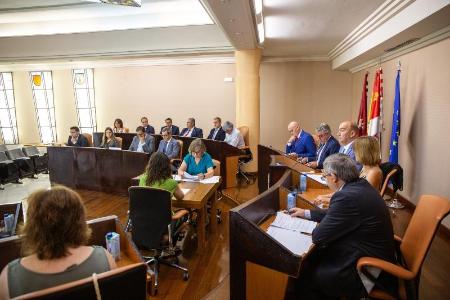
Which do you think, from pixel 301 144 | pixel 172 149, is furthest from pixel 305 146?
pixel 172 149

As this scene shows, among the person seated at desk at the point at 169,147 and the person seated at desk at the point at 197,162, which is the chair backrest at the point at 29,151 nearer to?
the person seated at desk at the point at 169,147

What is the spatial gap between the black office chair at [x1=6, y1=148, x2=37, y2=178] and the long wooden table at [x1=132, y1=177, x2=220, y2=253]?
17.4ft

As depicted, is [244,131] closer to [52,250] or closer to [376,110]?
[376,110]

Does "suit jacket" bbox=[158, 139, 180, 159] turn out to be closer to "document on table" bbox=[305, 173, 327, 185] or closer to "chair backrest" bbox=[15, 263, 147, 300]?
"document on table" bbox=[305, 173, 327, 185]

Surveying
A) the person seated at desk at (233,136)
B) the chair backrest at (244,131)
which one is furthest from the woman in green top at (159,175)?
the chair backrest at (244,131)

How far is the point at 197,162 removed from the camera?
444cm

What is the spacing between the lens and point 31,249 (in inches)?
56.8

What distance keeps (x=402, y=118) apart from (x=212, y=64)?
218 inches

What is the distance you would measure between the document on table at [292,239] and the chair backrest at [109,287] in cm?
109

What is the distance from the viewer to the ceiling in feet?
13.4

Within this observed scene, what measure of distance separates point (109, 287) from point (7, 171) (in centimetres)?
770

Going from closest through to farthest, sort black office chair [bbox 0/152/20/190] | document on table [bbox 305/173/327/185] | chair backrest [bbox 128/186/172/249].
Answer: chair backrest [bbox 128/186/172/249] → document on table [bbox 305/173/327/185] → black office chair [bbox 0/152/20/190]

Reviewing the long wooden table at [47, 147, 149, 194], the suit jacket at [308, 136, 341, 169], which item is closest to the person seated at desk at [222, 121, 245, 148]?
the long wooden table at [47, 147, 149, 194]

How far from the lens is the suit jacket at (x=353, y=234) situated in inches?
78.5
